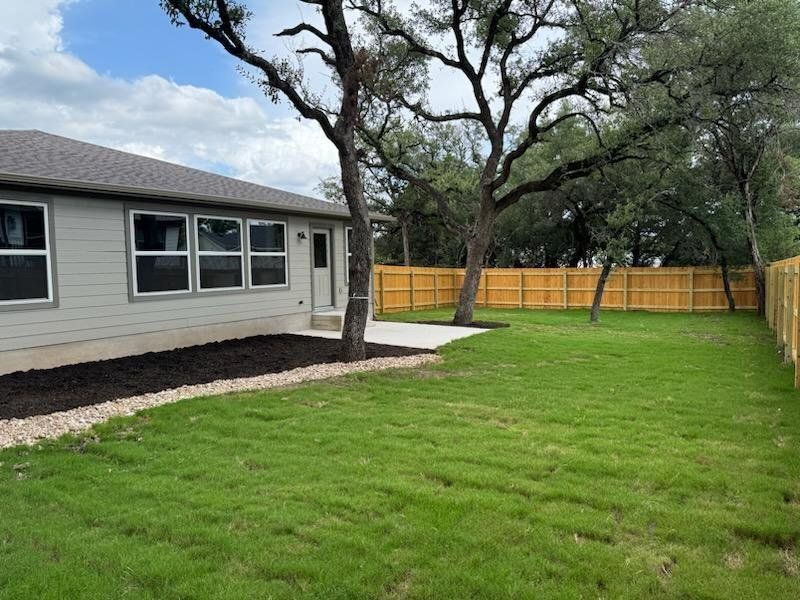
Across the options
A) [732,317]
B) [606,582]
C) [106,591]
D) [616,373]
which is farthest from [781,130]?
[106,591]

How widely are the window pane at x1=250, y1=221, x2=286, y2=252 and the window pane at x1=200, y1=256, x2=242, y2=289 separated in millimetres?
543

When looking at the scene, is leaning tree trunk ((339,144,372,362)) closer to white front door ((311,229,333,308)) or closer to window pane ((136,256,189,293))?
window pane ((136,256,189,293))

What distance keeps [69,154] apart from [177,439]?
274 inches

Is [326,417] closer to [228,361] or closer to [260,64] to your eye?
[228,361]

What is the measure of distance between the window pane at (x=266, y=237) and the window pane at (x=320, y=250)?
1.10 meters

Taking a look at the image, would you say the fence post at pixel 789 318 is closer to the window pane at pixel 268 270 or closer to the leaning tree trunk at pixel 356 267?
the leaning tree trunk at pixel 356 267

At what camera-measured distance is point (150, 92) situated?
14.2 meters

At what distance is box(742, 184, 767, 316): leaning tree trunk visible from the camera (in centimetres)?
1797

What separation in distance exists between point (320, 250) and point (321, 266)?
0.37 m

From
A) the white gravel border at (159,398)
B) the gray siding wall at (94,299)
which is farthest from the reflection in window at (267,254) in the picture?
the white gravel border at (159,398)

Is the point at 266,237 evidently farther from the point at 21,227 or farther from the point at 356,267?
the point at 21,227

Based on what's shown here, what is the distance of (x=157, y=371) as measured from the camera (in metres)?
8.06

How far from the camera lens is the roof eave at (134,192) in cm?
723

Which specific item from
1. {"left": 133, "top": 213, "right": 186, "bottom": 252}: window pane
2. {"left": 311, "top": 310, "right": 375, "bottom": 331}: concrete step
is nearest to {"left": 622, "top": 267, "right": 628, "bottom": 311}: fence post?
{"left": 311, "top": 310, "right": 375, "bottom": 331}: concrete step
